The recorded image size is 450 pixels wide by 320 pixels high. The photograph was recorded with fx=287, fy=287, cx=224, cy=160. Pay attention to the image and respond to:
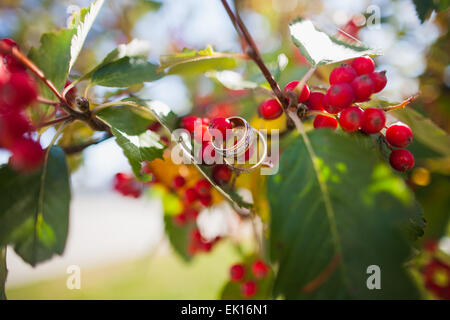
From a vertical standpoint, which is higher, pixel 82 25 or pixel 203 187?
pixel 82 25

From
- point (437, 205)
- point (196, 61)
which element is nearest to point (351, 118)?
point (196, 61)

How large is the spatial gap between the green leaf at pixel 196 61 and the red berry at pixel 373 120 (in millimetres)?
395

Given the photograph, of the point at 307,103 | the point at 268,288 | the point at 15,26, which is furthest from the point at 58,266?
the point at 307,103

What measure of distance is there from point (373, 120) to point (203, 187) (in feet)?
1.76

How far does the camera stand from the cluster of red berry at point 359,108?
58 centimetres

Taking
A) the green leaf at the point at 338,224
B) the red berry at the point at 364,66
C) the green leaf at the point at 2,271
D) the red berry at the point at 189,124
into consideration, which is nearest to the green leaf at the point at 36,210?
the green leaf at the point at 2,271

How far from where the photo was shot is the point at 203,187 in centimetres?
93

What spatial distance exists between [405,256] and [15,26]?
220cm

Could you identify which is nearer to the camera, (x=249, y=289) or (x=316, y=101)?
(x=316, y=101)

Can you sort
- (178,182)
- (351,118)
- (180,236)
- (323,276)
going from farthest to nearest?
(180,236), (178,182), (351,118), (323,276)

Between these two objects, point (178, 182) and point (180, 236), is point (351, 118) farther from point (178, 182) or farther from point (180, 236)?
point (180, 236)

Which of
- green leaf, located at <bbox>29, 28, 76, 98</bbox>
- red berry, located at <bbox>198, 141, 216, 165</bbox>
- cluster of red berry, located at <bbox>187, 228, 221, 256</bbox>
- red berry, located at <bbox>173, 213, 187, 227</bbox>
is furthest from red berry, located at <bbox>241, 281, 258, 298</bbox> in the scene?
green leaf, located at <bbox>29, 28, 76, 98</bbox>

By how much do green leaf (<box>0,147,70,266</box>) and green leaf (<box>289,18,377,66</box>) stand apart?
2.06 ft

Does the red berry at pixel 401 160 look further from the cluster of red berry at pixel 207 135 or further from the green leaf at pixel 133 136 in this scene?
the green leaf at pixel 133 136
